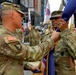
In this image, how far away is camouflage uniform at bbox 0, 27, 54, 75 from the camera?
274 cm

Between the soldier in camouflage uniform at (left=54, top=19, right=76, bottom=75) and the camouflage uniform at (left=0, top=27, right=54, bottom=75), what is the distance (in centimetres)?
33

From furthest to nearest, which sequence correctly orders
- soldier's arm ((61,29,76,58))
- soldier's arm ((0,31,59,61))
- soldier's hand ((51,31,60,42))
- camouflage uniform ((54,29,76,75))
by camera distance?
camouflage uniform ((54,29,76,75))
soldier's arm ((61,29,76,58))
soldier's hand ((51,31,60,42))
soldier's arm ((0,31,59,61))

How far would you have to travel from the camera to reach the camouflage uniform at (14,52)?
2.74 meters

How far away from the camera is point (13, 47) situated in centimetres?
273

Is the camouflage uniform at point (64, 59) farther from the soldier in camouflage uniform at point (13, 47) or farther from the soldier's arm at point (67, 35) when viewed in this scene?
the soldier in camouflage uniform at point (13, 47)

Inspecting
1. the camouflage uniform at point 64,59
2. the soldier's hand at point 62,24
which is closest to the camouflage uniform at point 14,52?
the soldier's hand at point 62,24

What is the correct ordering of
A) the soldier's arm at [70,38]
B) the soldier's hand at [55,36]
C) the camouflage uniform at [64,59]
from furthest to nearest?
the camouflage uniform at [64,59], the soldier's arm at [70,38], the soldier's hand at [55,36]

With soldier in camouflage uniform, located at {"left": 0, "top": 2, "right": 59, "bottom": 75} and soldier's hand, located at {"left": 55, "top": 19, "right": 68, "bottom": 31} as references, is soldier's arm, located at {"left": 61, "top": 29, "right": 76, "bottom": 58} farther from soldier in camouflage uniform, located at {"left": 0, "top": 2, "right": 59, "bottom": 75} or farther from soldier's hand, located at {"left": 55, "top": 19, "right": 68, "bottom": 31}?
soldier in camouflage uniform, located at {"left": 0, "top": 2, "right": 59, "bottom": 75}

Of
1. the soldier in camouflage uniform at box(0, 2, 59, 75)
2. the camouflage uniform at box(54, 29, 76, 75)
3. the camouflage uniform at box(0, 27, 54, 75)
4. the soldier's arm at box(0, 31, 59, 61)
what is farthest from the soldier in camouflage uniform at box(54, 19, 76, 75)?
the soldier's arm at box(0, 31, 59, 61)

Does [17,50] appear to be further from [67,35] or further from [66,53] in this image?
[66,53]

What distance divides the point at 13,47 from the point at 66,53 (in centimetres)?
104

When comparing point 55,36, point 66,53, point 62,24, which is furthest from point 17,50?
point 66,53

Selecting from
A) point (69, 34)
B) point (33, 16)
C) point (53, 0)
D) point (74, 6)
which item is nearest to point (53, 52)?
point (69, 34)

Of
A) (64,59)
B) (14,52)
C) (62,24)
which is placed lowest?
(64,59)
